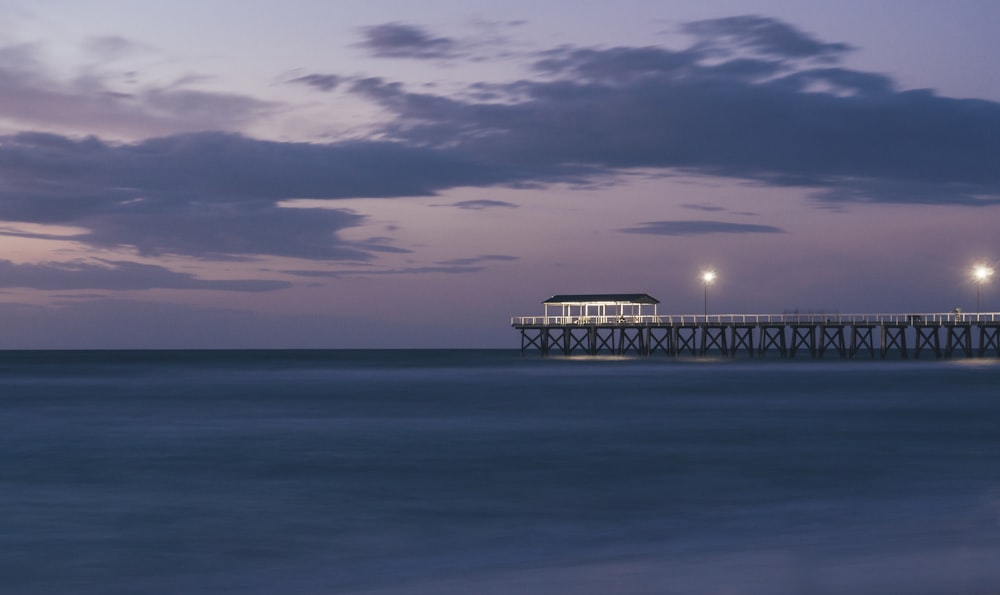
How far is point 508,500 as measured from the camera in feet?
63.6

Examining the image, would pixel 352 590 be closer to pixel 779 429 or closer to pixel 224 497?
pixel 224 497

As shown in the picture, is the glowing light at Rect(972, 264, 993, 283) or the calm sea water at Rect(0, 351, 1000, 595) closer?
the calm sea water at Rect(0, 351, 1000, 595)

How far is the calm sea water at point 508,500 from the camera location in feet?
42.0

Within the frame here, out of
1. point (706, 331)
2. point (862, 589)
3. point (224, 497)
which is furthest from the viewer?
point (706, 331)

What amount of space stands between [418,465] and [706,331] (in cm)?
6961

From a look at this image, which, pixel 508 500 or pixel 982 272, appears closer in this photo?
pixel 508 500

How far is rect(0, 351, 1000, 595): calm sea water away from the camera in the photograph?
12.8 metres

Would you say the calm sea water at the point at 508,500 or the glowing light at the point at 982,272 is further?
the glowing light at the point at 982,272

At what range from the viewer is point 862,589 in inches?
438

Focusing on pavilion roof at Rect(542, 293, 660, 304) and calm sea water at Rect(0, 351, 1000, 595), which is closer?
calm sea water at Rect(0, 351, 1000, 595)

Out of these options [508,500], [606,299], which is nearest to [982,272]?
[606,299]

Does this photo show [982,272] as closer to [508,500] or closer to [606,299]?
[606,299]

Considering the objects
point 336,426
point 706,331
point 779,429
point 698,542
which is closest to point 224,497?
point 698,542

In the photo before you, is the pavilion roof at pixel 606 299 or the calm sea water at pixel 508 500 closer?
the calm sea water at pixel 508 500
